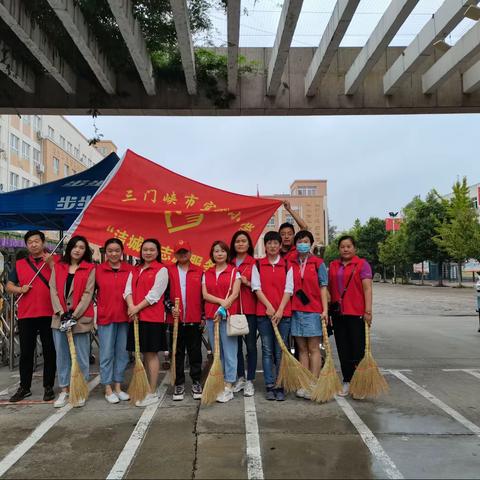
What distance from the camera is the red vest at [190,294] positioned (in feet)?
17.3

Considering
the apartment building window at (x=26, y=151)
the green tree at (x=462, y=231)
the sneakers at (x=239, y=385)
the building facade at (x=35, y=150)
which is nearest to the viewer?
the sneakers at (x=239, y=385)

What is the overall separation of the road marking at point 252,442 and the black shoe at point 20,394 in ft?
8.34

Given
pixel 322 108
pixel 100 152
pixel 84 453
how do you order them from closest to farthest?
pixel 84 453 → pixel 322 108 → pixel 100 152

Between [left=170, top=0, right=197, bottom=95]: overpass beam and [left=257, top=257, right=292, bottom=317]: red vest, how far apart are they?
133 inches

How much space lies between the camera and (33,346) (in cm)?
549

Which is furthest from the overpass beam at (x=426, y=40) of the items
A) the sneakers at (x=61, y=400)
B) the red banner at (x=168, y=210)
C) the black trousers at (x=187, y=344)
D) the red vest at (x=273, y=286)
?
the sneakers at (x=61, y=400)

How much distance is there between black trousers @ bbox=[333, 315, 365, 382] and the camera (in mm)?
5410

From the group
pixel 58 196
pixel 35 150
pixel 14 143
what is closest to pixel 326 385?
pixel 58 196

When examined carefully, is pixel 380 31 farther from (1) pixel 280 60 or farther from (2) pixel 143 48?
(2) pixel 143 48

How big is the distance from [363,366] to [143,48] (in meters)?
5.61

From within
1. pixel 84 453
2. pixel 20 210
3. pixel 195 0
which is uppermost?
pixel 195 0

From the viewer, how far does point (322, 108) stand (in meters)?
9.09

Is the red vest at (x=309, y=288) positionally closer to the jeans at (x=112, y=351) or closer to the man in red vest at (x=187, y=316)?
the man in red vest at (x=187, y=316)

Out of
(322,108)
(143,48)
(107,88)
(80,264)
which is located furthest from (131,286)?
(322,108)
